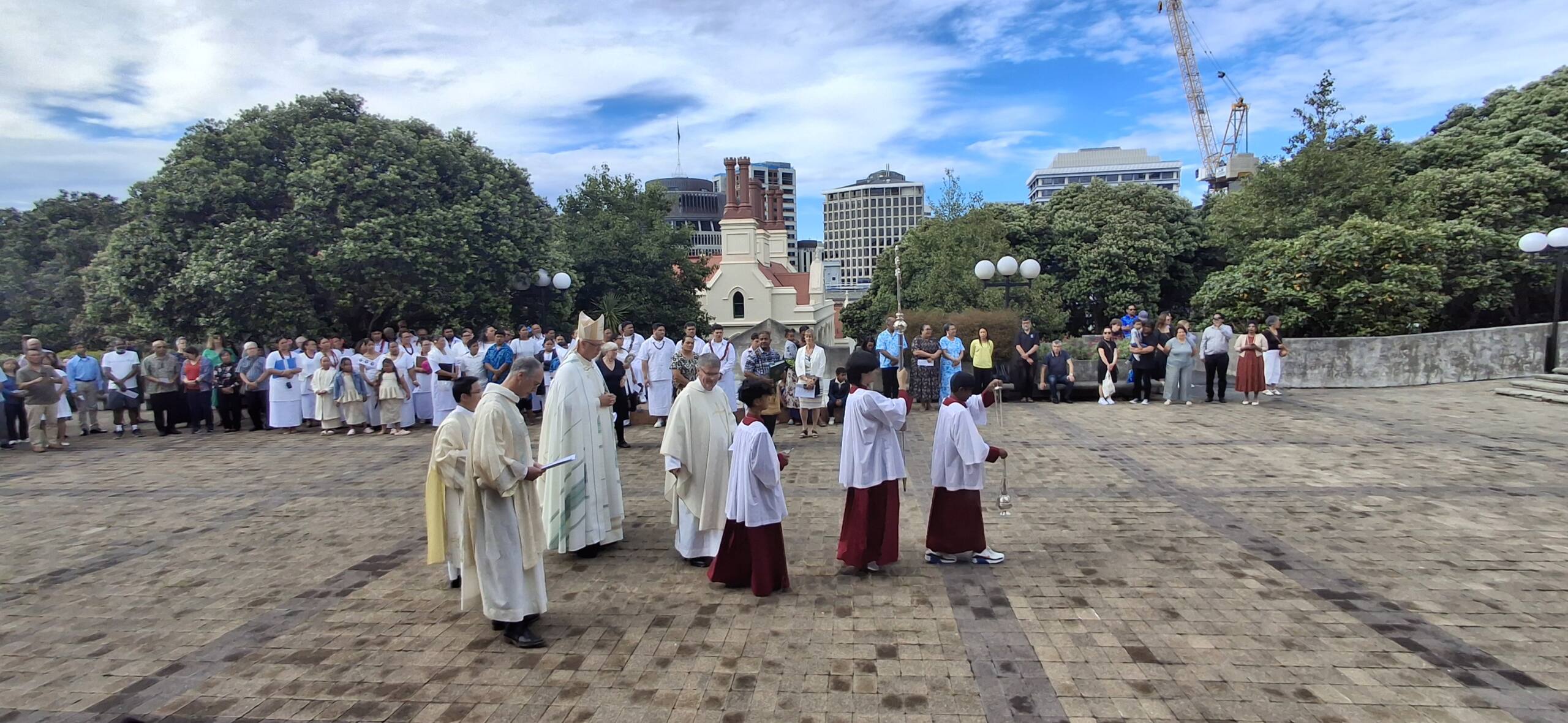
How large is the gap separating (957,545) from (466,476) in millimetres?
3461

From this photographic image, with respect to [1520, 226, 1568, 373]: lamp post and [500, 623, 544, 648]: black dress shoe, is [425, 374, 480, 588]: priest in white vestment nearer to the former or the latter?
[500, 623, 544, 648]: black dress shoe

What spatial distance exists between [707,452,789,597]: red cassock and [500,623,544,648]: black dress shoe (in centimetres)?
132

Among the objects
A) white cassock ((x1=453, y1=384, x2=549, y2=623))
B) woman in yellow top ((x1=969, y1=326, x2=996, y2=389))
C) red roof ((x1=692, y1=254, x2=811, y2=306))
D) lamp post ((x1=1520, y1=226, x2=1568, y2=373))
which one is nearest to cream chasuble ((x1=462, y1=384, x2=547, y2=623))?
white cassock ((x1=453, y1=384, x2=549, y2=623))

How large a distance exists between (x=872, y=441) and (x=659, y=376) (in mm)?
7059

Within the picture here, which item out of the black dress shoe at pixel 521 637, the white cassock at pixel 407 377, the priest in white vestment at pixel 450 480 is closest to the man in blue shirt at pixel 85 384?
the white cassock at pixel 407 377

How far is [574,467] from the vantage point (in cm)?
615

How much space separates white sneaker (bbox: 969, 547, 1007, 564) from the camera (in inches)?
234

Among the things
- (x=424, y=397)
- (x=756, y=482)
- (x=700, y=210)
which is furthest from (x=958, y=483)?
(x=700, y=210)

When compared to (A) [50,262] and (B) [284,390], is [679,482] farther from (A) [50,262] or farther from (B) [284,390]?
(A) [50,262]

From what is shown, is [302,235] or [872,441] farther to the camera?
[302,235]

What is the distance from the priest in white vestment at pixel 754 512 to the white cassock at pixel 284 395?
11.2 m

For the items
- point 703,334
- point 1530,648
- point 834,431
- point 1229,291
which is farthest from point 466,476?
point 703,334

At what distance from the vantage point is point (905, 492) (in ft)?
26.5

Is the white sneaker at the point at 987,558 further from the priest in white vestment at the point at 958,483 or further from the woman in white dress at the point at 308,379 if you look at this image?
the woman in white dress at the point at 308,379
